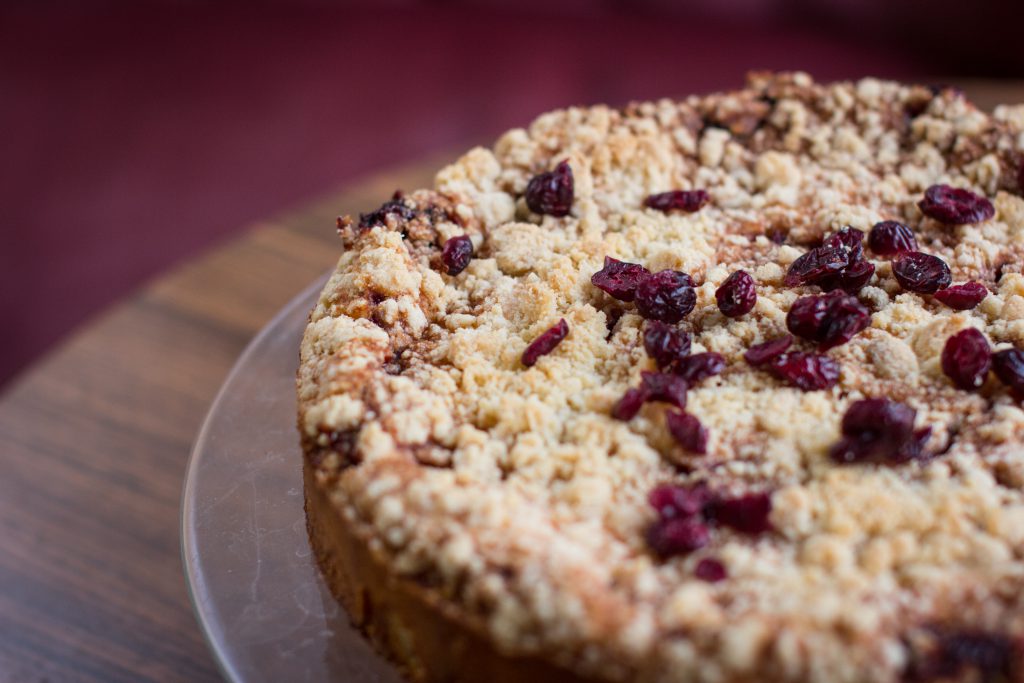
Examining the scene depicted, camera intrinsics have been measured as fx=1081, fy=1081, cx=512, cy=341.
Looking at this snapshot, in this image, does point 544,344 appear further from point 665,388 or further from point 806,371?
point 806,371

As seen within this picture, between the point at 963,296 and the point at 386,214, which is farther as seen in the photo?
the point at 386,214

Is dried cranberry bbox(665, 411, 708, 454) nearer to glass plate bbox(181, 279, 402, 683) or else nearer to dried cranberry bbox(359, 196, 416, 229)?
glass plate bbox(181, 279, 402, 683)

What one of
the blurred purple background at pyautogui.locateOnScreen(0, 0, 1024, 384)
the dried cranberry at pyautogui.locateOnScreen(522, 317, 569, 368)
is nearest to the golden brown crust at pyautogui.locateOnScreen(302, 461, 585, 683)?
the dried cranberry at pyautogui.locateOnScreen(522, 317, 569, 368)

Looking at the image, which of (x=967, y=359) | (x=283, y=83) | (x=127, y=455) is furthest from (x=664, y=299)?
(x=283, y=83)

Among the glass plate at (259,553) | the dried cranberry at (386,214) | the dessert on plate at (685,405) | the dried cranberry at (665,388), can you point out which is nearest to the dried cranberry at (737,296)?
the dessert on plate at (685,405)

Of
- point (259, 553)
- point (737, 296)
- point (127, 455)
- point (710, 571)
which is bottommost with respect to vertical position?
point (127, 455)

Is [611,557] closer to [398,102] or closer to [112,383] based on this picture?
[112,383]
